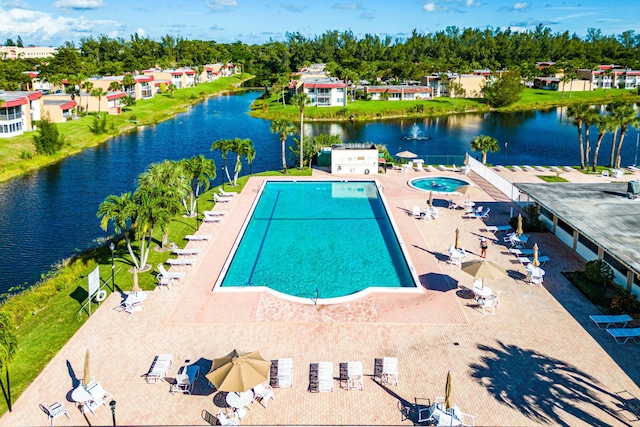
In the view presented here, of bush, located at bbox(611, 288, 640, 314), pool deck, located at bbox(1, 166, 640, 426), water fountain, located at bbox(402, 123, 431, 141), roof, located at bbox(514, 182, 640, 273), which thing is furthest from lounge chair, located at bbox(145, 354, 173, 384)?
water fountain, located at bbox(402, 123, 431, 141)

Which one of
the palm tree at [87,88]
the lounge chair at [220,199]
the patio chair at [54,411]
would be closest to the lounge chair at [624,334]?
the patio chair at [54,411]

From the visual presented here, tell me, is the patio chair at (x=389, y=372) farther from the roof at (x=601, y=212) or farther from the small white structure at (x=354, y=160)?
the small white structure at (x=354, y=160)

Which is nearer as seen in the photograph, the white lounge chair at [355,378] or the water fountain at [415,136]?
the white lounge chair at [355,378]

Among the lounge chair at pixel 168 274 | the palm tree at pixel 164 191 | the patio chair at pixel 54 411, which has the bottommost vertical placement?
the patio chair at pixel 54 411

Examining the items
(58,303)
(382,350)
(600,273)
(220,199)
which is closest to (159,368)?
(382,350)

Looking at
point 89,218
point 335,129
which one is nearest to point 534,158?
point 335,129

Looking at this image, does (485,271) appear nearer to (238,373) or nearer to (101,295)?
(238,373)

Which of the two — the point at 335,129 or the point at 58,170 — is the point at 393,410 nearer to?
the point at 58,170
